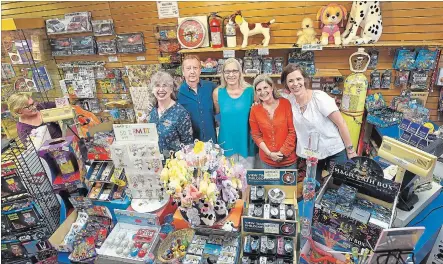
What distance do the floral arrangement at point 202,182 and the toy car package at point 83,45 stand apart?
4282mm

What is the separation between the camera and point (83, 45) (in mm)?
5355

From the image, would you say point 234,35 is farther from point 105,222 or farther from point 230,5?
point 105,222

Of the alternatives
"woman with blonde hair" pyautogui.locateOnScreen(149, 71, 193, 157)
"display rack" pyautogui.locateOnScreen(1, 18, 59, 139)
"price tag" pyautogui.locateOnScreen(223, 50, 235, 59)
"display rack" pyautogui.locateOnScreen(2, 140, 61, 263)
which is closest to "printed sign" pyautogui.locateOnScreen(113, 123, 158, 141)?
"woman with blonde hair" pyautogui.locateOnScreen(149, 71, 193, 157)

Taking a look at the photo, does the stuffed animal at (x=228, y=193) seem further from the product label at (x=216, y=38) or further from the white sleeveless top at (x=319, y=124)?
the product label at (x=216, y=38)

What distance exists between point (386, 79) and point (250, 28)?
2123 millimetres

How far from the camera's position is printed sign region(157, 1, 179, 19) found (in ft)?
15.3

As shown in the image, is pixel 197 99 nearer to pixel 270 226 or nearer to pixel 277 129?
pixel 277 129

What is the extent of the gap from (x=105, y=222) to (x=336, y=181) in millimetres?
1969

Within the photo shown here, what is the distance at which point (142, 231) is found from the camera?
7.52 ft

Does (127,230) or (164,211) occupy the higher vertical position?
(164,211)

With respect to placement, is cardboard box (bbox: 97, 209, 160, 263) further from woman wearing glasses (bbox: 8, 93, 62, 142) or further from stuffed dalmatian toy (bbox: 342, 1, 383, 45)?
stuffed dalmatian toy (bbox: 342, 1, 383, 45)

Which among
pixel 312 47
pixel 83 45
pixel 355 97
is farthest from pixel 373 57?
pixel 83 45

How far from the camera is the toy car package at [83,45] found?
5.30m

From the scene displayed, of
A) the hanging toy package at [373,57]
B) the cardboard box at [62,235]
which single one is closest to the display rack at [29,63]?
the cardboard box at [62,235]
